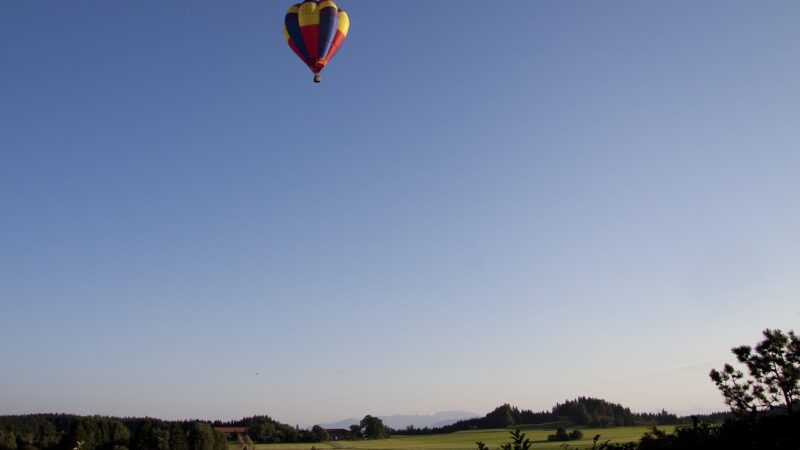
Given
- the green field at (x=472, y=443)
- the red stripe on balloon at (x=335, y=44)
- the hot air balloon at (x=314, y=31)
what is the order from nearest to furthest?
1. the hot air balloon at (x=314, y=31)
2. the red stripe on balloon at (x=335, y=44)
3. the green field at (x=472, y=443)

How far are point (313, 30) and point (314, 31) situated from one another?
10 centimetres

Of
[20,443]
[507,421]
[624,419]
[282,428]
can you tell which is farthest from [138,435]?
[624,419]

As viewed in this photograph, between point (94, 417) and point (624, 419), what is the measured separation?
145m

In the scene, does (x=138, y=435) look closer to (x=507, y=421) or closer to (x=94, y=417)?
(x=94, y=417)

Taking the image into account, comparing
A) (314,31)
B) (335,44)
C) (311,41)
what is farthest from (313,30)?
(335,44)

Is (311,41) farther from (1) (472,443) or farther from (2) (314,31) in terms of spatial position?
(1) (472,443)

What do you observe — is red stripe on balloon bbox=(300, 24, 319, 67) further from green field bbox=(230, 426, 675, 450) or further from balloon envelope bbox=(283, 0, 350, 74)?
green field bbox=(230, 426, 675, 450)

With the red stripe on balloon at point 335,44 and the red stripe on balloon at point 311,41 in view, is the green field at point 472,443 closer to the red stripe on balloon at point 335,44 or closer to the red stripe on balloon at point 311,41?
the red stripe on balloon at point 335,44

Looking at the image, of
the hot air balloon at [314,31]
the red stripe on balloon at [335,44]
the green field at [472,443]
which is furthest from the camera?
the green field at [472,443]

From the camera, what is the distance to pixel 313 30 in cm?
4066

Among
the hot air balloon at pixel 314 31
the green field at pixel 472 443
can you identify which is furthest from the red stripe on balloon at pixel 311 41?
the green field at pixel 472 443

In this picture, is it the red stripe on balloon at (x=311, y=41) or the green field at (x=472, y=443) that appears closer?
the red stripe on balloon at (x=311, y=41)

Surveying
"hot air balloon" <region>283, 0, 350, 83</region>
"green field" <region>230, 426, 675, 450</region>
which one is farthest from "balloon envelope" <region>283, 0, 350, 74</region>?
"green field" <region>230, 426, 675, 450</region>

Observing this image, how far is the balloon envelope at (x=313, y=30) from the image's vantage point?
40.7 m
